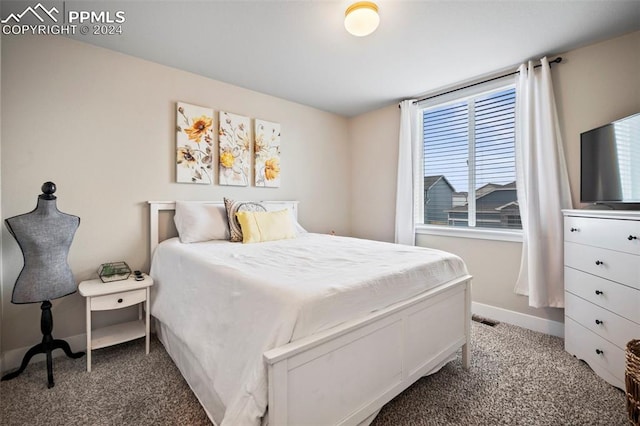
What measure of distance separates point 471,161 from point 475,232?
77 centimetres

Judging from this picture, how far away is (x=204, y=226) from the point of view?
2518mm

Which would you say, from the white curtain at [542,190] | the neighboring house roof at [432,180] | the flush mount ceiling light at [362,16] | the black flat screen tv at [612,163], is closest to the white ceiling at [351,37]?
the flush mount ceiling light at [362,16]

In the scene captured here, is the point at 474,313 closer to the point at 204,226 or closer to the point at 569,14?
the point at 569,14

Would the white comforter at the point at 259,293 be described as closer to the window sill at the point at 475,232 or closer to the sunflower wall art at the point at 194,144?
the sunflower wall art at the point at 194,144

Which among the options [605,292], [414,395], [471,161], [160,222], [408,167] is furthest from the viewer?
[408,167]

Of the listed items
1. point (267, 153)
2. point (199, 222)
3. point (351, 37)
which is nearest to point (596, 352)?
point (351, 37)

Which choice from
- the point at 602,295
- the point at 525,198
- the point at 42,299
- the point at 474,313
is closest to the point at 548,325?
the point at 474,313

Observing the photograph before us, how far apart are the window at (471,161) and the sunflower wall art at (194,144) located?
248 cm

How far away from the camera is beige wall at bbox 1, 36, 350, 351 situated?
198 cm

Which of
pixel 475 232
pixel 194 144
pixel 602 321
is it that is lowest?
pixel 602 321

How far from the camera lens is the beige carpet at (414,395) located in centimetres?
148

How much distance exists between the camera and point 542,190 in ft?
8.00

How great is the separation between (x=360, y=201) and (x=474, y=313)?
1.99 meters

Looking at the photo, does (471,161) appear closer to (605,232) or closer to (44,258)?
(605,232)
